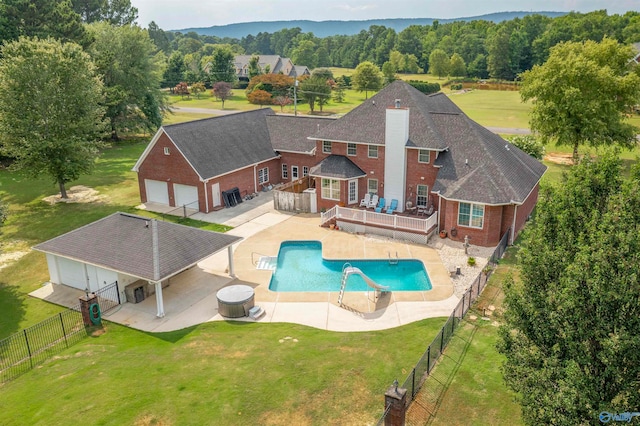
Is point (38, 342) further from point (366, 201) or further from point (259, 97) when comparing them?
point (259, 97)

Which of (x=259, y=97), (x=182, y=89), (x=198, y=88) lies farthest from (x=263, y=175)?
(x=182, y=89)

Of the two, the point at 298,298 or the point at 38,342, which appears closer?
the point at 38,342

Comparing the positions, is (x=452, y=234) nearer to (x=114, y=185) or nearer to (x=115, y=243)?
(x=115, y=243)

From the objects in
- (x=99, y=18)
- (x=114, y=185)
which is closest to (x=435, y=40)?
(x=99, y=18)

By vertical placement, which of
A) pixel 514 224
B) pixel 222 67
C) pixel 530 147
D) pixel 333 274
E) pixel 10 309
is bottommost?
pixel 10 309

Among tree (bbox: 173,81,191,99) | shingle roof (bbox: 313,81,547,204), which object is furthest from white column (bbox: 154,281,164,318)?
tree (bbox: 173,81,191,99)

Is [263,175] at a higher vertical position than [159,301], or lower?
higher

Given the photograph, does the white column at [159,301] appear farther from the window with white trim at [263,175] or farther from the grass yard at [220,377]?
the window with white trim at [263,175]
